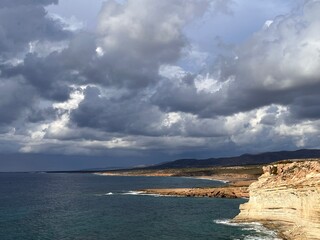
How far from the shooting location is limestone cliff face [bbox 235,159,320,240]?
209 ft

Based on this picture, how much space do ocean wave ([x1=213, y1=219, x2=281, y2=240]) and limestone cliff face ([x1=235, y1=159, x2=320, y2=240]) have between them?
1.77 m

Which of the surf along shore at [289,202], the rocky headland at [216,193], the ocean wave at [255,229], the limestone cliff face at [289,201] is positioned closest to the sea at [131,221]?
the ocean wave at [255,229]

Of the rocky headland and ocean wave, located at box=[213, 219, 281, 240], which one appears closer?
ocean wave, located at box=[213, 219, 281, 240]

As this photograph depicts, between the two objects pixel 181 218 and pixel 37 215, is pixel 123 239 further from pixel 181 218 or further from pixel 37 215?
pixel 37 215

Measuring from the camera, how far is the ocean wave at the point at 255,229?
6994 cm

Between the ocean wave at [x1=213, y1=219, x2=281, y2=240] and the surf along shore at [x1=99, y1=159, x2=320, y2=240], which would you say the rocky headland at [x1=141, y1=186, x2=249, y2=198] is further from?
the surf along shore at [x1=99, y1=159, x2=320, y2=240]

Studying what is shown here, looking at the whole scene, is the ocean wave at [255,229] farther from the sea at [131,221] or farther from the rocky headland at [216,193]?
the rocky headland at [216,193]

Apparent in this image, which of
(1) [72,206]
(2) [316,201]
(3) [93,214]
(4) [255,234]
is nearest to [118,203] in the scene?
(1) [72,206]

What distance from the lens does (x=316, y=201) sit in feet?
205

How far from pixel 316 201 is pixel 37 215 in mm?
75801

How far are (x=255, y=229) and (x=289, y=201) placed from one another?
906 centimetres

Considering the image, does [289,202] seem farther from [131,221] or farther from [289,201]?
[131,221]

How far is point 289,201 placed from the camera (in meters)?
72.9

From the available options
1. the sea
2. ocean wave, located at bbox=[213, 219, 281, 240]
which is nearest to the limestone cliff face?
ocean wave, located at bbox=[213, 219, 281, 240]
